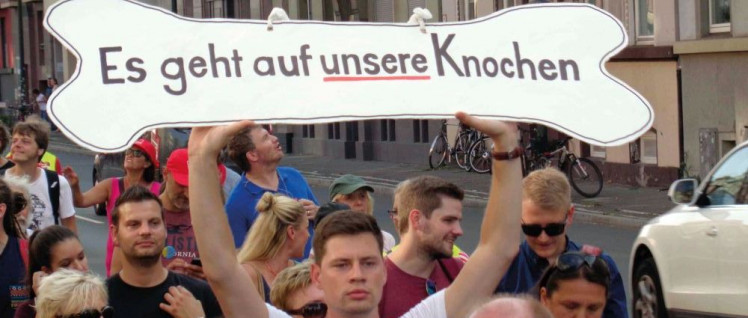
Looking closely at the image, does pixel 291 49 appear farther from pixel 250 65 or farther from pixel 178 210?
pixel 178 210

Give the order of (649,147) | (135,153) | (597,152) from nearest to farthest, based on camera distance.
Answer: (135,153) < (649,147) < (597,152)

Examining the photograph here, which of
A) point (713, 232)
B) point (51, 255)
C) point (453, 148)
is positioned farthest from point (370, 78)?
point (453, 148)

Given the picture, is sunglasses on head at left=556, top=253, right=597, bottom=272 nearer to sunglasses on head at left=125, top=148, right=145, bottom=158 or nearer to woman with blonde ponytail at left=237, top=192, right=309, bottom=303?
woman with blonde ponytail at left=237, top=192, right=309, bottom=303

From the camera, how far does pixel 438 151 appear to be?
31.2 m

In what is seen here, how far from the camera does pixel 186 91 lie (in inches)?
184

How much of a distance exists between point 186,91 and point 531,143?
21.5 meters

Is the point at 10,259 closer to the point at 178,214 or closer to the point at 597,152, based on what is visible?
the point at 178,214

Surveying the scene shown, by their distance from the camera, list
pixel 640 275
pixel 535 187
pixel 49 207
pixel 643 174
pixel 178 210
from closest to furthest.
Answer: pixel 535 187
pixel 178 210
pixel 49 207
pixel 640 275
pixel 643 174

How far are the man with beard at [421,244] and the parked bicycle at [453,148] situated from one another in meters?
23.4

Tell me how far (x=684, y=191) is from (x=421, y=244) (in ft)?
15.7

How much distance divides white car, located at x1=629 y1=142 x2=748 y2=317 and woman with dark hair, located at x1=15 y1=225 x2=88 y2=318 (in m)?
4.36

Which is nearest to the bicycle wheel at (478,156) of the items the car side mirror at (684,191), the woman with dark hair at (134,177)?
the car side mirror at (684,191)

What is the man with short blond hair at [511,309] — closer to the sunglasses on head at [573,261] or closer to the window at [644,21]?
the sunglasses on head at [573,261]

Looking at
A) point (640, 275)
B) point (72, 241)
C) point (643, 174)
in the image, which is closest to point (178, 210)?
point (72, 241)
